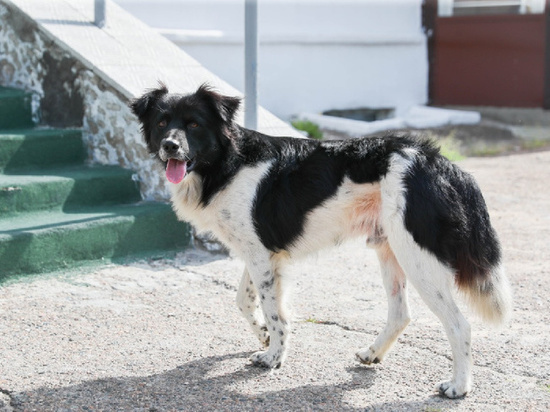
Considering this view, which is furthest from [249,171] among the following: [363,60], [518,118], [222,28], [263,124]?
[518,118]

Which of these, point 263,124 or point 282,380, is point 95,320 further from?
point 263,124

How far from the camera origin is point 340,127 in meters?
11.2

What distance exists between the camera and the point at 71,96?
21.8ft

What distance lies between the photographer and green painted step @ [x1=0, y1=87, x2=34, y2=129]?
664 centimetres

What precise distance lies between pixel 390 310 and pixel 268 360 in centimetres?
71

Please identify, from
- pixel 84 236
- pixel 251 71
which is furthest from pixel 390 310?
pixel 251 71

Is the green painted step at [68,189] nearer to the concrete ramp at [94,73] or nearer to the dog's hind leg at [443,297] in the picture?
the concrete ramp at [94,73]

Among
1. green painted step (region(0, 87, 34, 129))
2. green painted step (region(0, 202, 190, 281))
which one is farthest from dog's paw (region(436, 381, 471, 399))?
green painted step (region(0, 87, 34, 129))

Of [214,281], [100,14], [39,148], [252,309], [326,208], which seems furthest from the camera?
[100,14]

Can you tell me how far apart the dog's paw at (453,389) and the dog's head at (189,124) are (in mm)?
1647

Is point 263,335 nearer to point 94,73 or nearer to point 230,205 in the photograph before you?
point 230,205

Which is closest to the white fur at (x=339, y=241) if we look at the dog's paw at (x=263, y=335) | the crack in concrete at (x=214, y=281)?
the dog's paw at (x=263, y=335)

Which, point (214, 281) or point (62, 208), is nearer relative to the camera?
point (214, 281)

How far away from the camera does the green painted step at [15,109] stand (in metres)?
6.64
